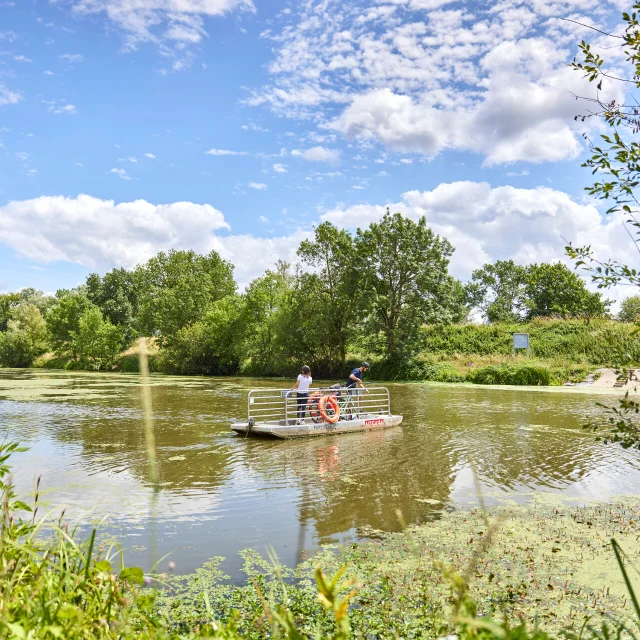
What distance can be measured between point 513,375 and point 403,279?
9635 millimetres

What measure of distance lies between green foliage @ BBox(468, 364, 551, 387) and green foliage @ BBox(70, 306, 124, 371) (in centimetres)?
4137

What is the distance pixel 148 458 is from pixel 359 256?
27722 millimetres

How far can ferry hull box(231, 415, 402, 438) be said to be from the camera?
12922 millimetres

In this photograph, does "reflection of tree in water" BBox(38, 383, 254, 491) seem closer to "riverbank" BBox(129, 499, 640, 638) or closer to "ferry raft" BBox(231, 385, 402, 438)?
"ferry raft" BBox(231, 385, 402, 438)

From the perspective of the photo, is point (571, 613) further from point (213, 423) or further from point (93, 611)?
point (213, 423)

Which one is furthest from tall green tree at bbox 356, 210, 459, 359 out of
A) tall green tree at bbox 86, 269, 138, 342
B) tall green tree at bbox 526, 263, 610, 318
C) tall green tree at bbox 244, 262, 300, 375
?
tall green tree at bbox 86, 269, 138, 342

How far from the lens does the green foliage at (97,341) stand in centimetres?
5806

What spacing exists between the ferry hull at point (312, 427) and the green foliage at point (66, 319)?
5622 cm

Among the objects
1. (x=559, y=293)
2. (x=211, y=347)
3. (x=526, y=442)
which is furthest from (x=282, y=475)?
(x=559, y=293)

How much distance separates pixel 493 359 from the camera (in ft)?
112

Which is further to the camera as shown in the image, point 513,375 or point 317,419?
point 513,375

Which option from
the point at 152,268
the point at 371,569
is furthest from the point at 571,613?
the point at 152,268

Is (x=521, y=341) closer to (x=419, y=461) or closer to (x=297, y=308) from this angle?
(x=297, y=308)

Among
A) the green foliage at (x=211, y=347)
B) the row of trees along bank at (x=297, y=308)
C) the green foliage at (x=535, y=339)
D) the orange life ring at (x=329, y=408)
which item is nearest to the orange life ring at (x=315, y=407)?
the orange life ring at (x=329, y=408)
